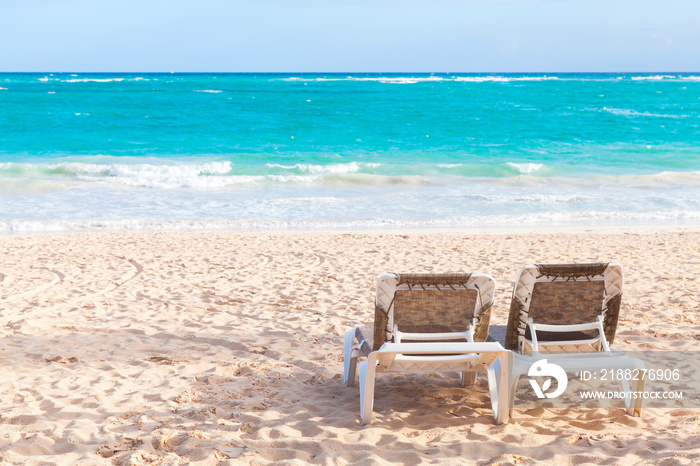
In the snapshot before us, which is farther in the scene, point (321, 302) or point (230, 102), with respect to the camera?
point (230, 102)

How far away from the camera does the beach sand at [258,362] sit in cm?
334

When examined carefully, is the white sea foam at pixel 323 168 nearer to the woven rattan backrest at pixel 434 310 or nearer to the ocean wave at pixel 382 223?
the ocean wave at pixel 382 223

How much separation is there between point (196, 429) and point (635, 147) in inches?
993

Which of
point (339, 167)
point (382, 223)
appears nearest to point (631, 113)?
point (339, 167)

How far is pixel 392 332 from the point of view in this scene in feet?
12.6

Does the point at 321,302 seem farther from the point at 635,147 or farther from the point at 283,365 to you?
the point at 635,147

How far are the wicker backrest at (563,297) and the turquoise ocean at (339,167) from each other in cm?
818

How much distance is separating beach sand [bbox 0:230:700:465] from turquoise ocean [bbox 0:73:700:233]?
11.7 ft

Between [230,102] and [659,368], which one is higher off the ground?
[230,102]

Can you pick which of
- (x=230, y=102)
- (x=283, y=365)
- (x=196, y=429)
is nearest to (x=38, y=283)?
(x=283, y=365)

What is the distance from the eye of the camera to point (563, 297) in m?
3.87

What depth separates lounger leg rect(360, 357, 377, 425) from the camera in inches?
140

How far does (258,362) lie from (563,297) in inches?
91.5

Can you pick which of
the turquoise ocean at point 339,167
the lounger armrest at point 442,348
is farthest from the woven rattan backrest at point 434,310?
the turquoise ocean at point 339,167
